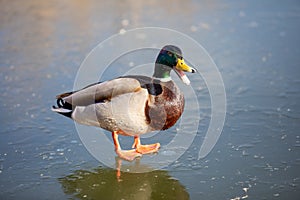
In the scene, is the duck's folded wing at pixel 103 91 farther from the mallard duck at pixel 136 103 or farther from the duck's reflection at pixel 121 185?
the duck's reflection at pixel 121 185

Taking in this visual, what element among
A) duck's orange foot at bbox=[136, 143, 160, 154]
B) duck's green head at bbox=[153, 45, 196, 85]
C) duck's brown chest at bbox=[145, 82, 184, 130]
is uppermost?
duck's green head at bbox=[153, 45, 196, 85]

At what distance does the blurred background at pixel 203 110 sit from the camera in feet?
10.4

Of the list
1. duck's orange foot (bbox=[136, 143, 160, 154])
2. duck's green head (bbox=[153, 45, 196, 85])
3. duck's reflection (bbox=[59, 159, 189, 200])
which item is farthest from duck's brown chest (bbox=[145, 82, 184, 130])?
duck's reflection (bbox=[59, 159, 189, 200])

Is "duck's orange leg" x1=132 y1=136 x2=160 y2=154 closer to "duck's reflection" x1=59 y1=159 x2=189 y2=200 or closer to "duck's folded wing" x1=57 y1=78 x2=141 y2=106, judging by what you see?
"duck's reflection" x1=59 y1=159 x2=189 y2=200

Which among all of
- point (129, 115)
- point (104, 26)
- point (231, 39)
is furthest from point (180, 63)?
point (104, 26)

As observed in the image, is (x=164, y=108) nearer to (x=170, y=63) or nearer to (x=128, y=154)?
(x=170, y=63)

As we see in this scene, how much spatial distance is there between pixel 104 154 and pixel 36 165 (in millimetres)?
503

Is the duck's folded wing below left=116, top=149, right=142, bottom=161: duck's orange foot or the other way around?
the other way around

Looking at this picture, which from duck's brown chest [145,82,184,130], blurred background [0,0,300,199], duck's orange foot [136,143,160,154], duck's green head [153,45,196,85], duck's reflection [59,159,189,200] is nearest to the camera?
duck's reflection [59,159,189,200]

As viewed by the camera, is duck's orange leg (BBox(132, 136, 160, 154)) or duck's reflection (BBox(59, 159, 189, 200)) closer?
duck's reflection (BBox(59, 159, 189, 200))

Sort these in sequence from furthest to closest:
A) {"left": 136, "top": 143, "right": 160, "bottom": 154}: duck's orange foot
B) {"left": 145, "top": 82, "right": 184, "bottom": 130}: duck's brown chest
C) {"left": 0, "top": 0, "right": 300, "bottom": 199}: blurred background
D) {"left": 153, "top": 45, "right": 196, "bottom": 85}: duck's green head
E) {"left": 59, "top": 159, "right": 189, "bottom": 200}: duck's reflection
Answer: {"left": 136, "top": 143, "right": 160, "bottom": 154}: duck's orange foot, {"left": 153, "top": 45, "right": 196, "bottom": 85}: duck's green head, {"left": 145, "top": 82, "right": 184, "bottom": 130}: duck's brown chest, {"left": 0, "top": 0, "right": 300, "bottom": 199}: blurred background, {"left": 59, "top": 159, "right": 189, "bottom": 200}: duck's reflection

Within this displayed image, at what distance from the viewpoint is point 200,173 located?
3.31 m

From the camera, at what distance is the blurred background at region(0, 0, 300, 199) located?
3184 mm

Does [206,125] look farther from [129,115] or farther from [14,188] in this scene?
[14,188]
